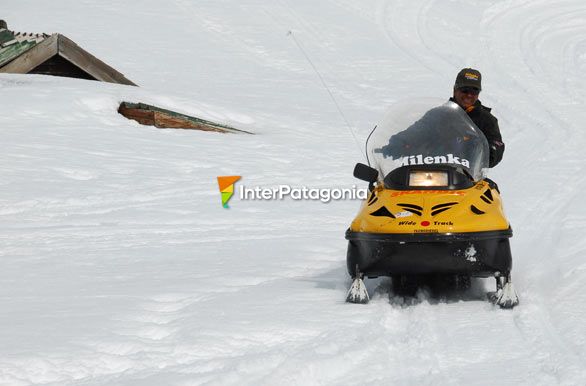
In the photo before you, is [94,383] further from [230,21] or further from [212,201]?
[230,21]

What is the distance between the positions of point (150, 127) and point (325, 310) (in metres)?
9.05

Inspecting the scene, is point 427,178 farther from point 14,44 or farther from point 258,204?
point 14,44

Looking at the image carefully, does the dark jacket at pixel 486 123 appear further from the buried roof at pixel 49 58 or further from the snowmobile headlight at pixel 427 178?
the buried roof at pixel 49 58

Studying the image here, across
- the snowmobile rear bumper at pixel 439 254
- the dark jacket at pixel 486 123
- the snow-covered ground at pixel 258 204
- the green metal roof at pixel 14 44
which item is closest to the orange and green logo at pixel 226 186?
the snow-covered ground at pixel 258 204

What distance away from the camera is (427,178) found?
281 inches

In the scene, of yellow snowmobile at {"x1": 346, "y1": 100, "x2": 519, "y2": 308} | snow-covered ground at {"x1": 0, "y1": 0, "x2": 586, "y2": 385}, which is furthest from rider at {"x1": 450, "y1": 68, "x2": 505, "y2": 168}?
snow-covered ground at {"x1": 0, "y1": 0, "x2": 586, "y2": 385}

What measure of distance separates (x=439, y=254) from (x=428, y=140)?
3.88 ft

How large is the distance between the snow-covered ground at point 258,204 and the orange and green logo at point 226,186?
0.42 ft

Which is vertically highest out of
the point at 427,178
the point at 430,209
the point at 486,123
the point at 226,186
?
the point at 486,123

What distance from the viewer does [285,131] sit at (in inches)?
635

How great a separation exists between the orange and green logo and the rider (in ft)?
13.8

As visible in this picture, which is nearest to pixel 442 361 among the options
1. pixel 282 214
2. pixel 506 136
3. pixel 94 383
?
pixel 94 383

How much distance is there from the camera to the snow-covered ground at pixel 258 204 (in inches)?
211

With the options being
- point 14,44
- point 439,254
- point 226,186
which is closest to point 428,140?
point 439,254
